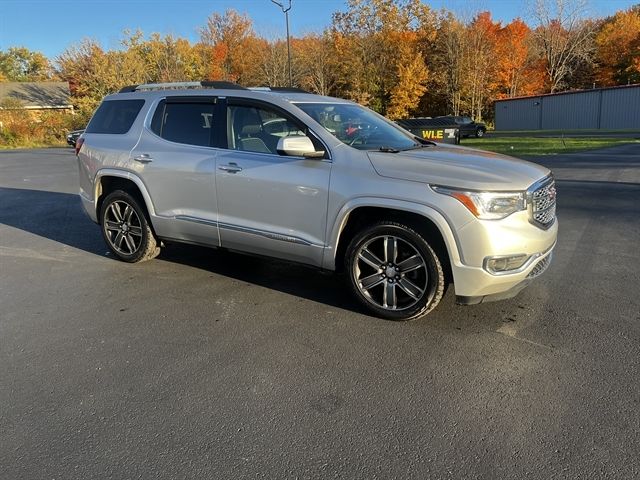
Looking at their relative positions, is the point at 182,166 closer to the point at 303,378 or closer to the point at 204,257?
the point at 204,257

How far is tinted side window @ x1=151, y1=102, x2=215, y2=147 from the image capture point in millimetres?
5027

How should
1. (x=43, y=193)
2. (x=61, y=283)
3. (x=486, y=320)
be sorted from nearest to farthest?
(x=486, y=320), (x=61, y=283), (x=43, y=193)

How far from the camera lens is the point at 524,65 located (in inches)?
2304

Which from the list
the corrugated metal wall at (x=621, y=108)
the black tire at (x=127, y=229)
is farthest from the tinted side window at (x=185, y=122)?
the corrugated metal wall at (x=621, y=108)

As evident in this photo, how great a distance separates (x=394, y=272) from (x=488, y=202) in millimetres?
905

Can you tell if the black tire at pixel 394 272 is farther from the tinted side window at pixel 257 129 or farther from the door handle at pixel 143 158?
the door handle at pixel 143 158

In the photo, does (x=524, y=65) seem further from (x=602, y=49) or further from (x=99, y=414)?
(x=99, y=414)

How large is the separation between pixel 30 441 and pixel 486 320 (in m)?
3.20

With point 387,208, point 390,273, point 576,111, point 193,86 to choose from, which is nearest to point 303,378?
point 390,273

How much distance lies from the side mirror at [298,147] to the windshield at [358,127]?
29 centimetres

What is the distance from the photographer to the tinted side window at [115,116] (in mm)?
5688

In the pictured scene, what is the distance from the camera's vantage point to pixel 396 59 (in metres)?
51.7

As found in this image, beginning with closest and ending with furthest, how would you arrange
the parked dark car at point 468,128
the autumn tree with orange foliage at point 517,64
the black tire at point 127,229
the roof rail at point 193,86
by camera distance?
the roof rail at point 193,86 < the black tire at point 127,229 < the parked dark car at point 468,128 < the autumn tree with orange foliage at point 517,64

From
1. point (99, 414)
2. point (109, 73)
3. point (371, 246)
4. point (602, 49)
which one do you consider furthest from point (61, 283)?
point (602, 49)
